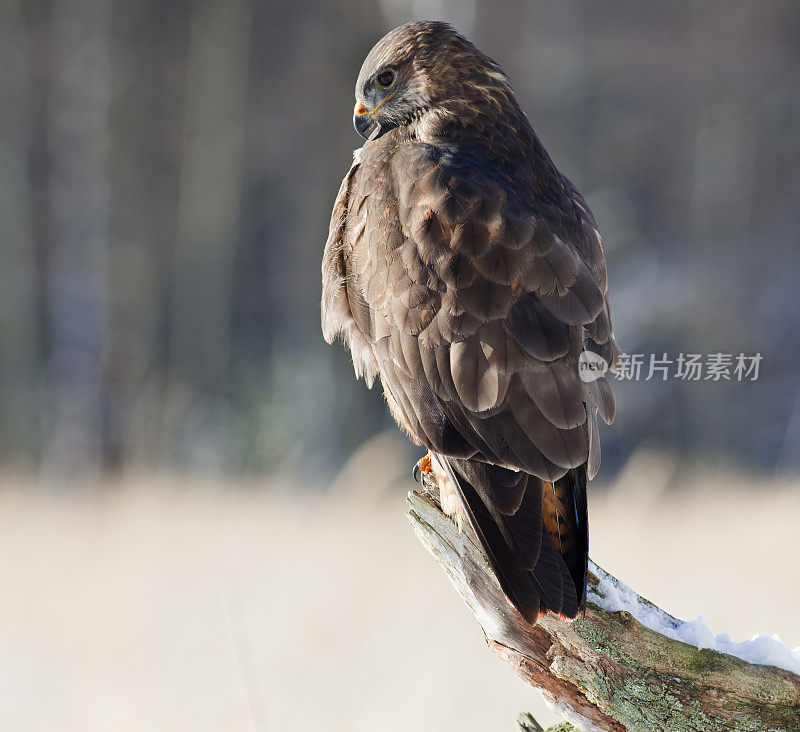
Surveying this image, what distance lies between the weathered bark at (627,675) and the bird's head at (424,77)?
55.3 inches

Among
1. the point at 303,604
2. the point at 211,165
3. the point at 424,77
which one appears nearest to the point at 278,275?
the point at 211,165

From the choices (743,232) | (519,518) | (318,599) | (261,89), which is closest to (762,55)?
(743,232)

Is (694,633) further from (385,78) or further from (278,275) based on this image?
(278,275)

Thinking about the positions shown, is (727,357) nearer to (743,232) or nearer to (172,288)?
(743,232)

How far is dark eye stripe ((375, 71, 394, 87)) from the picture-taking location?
104 inches

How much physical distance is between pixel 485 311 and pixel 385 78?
3.41ft

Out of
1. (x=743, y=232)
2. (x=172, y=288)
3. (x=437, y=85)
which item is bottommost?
(x=172, y=288)

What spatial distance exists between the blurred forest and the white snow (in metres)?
5.93

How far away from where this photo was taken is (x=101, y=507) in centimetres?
644

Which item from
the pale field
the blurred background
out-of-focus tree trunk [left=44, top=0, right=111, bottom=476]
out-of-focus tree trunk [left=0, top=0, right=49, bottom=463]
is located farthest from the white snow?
out-of-focus tree trunk [left=0, top=0, right=49, bottom=463]

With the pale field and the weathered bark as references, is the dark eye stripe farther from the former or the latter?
the pale field

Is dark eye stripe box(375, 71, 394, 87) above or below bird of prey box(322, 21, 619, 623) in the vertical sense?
above

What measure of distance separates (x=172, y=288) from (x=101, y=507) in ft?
13.6

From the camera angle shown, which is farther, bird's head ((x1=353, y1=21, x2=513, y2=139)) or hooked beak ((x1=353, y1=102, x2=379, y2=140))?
hooked beak ((x1=353, y1=102, x2=379, y2=140))
